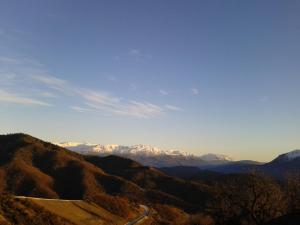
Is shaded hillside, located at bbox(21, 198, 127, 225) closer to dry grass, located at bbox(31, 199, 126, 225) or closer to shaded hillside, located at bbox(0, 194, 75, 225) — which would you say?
dry grass, located at bbox(31, 199, 126, 225)

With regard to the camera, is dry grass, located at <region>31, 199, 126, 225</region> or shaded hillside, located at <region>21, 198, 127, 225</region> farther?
dry grass, located at <region>31, 199, 126, 225</region>

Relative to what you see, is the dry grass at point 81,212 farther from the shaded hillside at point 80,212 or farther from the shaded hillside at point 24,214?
the shaded hillside at point 24,214

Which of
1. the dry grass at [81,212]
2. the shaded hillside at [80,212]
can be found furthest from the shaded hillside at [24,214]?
the dry grass at [81,212]

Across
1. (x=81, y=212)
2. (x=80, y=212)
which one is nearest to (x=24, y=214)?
(x=80, y=212)

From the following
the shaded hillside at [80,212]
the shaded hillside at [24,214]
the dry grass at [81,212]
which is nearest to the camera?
the shaded hillside at [24,214]

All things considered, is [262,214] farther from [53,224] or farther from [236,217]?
[53,224]

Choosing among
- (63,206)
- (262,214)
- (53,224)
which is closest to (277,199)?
(262,214)

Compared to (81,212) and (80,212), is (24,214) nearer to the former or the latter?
(80,212)

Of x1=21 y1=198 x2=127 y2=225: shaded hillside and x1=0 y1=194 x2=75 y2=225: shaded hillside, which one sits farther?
x1=21 y1=198 x2=127 y2=225: shaded hillside

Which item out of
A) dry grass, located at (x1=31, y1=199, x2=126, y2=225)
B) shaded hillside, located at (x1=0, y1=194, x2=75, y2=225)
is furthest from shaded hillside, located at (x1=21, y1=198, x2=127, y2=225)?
shaded hillside, located at (x1=0, y1=194, x2=75, y2=225)

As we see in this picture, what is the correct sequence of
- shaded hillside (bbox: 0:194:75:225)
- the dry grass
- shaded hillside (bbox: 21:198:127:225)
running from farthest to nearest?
the dry grass
shaded hillside (bbox: 21:198:127:225)
shaded hillside (bbox: 0:194:75:225)

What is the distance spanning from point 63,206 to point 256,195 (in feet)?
397

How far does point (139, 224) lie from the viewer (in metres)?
168

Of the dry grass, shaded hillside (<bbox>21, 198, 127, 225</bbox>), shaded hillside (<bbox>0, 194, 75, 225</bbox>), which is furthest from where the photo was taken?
the dry grass
